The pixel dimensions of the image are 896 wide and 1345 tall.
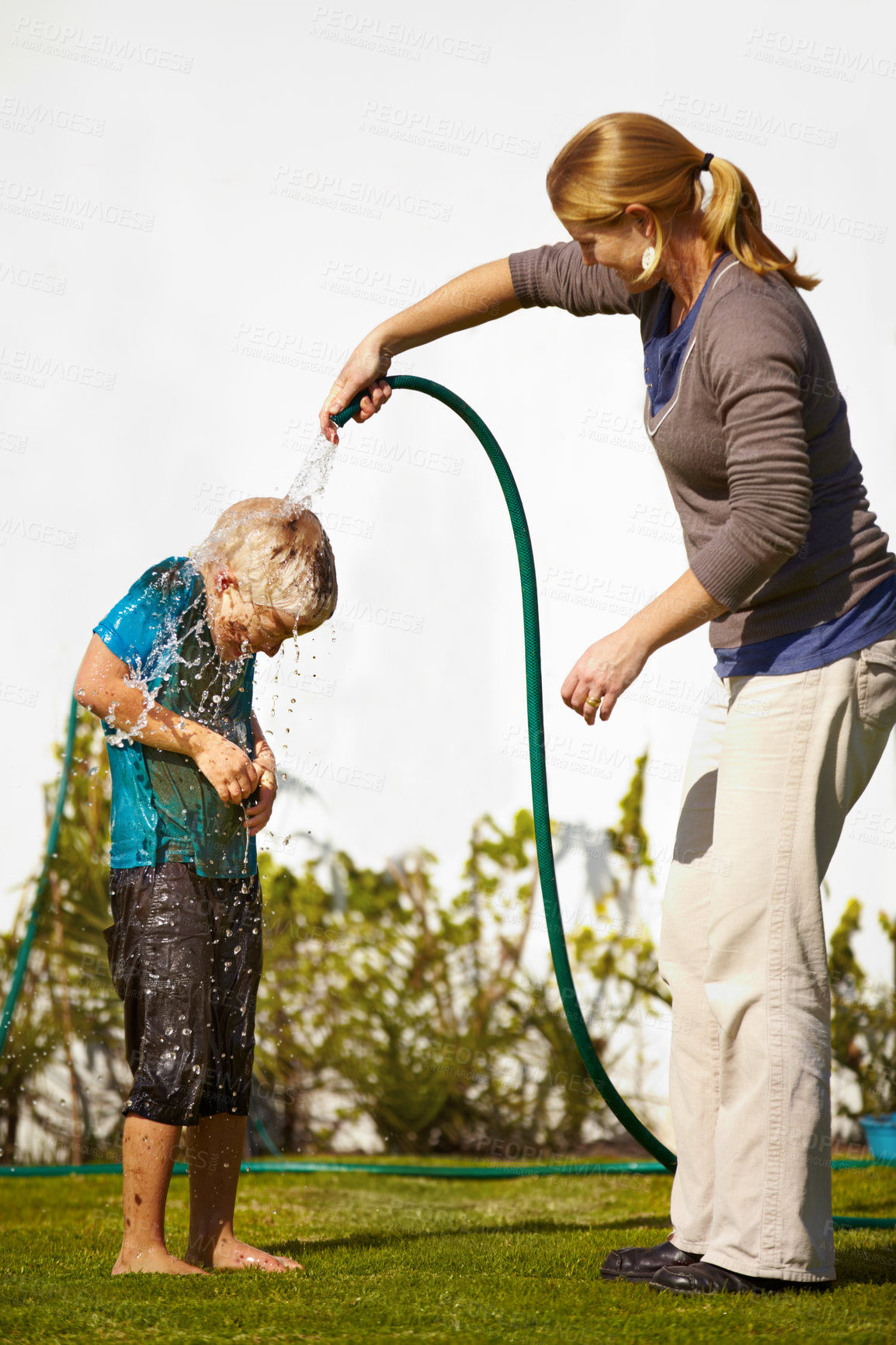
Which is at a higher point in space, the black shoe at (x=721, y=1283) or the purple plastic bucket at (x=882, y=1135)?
the black shoe at (x=721, y=1283)

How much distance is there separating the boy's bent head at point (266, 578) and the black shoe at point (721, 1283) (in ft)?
3.97

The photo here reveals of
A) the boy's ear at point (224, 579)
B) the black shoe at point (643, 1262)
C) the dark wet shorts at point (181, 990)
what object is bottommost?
the black shoe at point (643, 1262)

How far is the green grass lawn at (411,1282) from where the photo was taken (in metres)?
1.56

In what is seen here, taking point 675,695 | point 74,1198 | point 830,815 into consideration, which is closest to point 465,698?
point 675,695

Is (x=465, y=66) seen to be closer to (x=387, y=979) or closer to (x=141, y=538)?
(x=141, y=538)

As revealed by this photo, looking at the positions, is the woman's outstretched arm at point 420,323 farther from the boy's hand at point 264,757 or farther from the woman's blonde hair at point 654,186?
the boy's hand at point 264,757

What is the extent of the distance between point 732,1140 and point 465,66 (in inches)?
135

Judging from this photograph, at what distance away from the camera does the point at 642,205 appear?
1758 mm

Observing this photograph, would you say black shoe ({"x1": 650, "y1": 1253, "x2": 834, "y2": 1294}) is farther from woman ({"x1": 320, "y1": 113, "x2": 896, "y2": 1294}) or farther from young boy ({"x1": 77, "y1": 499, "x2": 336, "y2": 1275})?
young boy ({"x1": 77, "y1": 499, "x2": 336, "y2": 1275})

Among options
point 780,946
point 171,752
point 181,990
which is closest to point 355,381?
point 171,752

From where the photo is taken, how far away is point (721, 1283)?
1763 mm

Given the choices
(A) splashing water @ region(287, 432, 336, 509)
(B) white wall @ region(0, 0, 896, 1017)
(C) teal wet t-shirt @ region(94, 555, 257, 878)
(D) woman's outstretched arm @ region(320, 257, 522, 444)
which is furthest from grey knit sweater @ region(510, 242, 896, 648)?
(B) white wall @ region(0, 0, 896, 1017)

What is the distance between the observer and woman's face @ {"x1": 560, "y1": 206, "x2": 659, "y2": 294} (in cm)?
179

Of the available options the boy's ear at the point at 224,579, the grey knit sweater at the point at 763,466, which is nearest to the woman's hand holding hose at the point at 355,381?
the boy's ear at the point at 224,579
